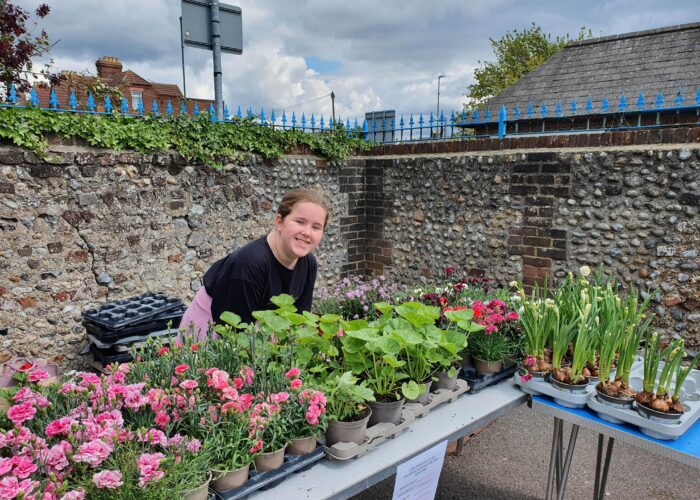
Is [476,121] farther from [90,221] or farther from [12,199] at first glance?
[12,199]

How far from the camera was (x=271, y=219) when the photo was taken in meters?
5.41

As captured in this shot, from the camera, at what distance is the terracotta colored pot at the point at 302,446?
1.40m

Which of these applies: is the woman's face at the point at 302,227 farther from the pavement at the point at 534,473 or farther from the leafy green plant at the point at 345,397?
the pavement at the point at 534,473

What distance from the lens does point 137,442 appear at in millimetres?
1163

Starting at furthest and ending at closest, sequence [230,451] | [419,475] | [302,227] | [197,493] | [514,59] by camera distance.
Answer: [514,59] < [302,227] < [419,475] < [230,451] < [197,493]

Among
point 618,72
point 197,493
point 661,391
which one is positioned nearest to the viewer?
point 197,493

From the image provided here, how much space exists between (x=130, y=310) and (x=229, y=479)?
9.35 ft

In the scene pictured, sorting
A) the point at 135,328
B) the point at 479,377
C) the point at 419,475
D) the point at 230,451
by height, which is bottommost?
the point at 135,328

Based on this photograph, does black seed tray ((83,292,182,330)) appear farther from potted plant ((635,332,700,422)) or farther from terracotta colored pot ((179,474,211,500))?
potted plant ((635,332,700,422))

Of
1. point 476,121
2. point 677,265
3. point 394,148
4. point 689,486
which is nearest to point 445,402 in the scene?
point 689,486

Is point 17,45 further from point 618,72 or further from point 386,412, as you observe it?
point 618,72

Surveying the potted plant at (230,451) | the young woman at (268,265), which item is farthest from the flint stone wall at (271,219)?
the potted plant at (230,451)

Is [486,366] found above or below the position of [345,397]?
below

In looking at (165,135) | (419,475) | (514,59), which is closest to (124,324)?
(165,135)
